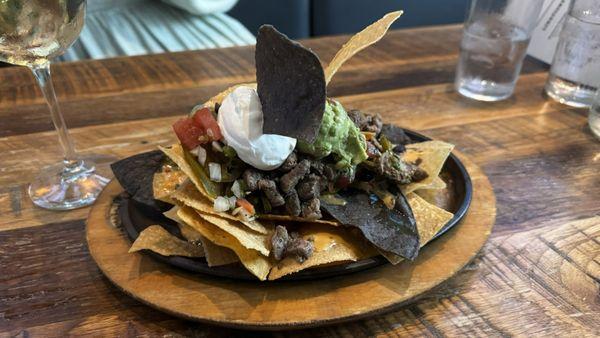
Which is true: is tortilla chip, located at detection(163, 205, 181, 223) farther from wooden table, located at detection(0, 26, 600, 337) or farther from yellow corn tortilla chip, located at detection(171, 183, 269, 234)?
wooden table, located at detection(0, 26, 600, 337)

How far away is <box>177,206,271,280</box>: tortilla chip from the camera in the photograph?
0.90 metres

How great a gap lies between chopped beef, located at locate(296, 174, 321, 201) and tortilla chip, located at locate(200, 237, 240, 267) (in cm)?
17

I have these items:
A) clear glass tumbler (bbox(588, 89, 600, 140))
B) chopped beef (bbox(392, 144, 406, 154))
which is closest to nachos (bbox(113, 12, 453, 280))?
chopped beef (bbox(392, 144, 406, 154))

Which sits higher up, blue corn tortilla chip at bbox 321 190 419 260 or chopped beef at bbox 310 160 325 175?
chopped beef at bbox 310 160 325 175

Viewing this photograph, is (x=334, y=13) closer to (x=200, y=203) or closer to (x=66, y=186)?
(x=66, y=186)

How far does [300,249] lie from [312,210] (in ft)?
0.28

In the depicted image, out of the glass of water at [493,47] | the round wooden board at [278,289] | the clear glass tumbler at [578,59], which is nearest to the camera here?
the round wooden board at [278,289]

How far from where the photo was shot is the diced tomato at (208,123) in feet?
3.18

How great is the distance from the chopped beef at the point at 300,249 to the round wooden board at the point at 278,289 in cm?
5

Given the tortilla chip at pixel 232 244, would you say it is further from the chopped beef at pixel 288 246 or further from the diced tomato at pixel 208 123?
the diced tomato at pixel 208 123

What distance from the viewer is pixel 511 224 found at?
1.21m

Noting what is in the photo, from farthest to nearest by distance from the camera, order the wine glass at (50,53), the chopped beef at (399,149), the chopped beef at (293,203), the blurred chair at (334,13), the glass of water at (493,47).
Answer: the blurred chair at (334,13) → the glass of water at (493,47) → the chopped beef at (399,149) → the wine glass at (50,53) → the chopped beef at (293,203)

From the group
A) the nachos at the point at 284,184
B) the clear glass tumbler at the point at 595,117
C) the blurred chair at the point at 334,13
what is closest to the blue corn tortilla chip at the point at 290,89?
Result: the nachos at the point at 284,184

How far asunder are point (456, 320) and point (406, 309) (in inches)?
3.5
